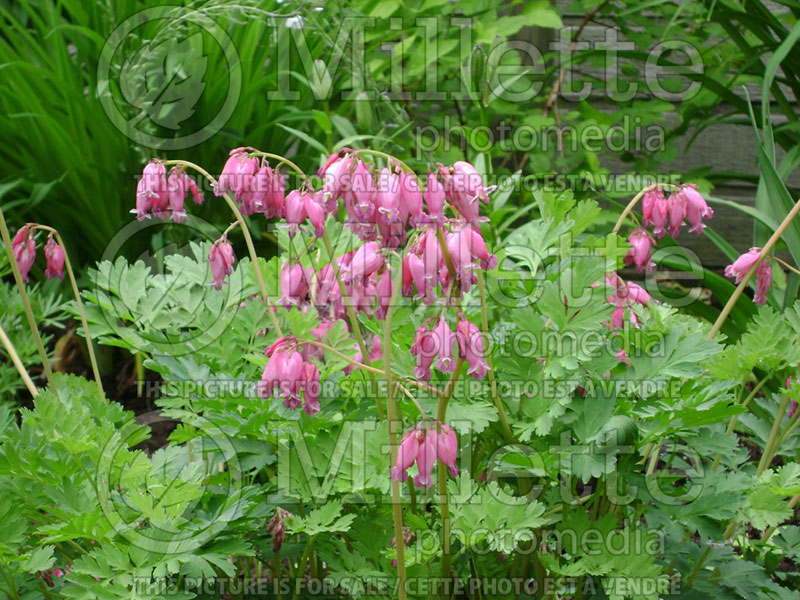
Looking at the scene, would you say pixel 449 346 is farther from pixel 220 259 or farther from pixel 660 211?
pixel 660 211

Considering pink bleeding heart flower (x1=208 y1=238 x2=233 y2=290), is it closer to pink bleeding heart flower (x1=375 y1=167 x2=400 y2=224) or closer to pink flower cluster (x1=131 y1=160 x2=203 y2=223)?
pink flower cluster (x1=131 y1=160 x2=203 y2=223)

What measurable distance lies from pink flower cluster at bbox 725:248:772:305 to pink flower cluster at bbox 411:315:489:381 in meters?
0.65

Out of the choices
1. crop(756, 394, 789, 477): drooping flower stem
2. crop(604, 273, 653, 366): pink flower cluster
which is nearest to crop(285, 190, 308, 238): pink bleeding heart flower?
crop(604, 273, 653, 366): pink flower cluster

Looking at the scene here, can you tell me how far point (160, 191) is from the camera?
1274 millimetres

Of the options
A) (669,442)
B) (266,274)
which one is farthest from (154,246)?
(669,442)

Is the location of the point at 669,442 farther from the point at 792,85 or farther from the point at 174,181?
the point at 792,85

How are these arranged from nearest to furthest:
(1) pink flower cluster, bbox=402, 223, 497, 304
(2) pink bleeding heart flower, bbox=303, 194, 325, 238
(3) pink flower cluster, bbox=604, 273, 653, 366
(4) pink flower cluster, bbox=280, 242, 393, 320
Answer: (1) pink flower cluster, bbox=402, 223, 497, 304 → (4) pink flower cluster, bbox=280, 242, 393, 320 → (2) pink bleeding heart flower, bbox=303, 194, 325, 238 → (3) pink flower cluster, bbox=604, 273, 653, 366

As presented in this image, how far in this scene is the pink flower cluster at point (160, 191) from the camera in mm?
1258

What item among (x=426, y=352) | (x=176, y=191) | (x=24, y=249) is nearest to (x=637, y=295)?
(x=426, y=352)

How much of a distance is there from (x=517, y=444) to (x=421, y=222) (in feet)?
1.51

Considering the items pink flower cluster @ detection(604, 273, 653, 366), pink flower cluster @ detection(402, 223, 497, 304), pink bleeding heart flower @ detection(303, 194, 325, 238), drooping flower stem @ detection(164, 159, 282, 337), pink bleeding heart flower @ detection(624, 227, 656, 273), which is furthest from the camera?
pink bleeding heart flower @ detection(624, 227, 656, 273)

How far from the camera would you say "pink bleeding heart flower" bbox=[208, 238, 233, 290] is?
50.6 inches

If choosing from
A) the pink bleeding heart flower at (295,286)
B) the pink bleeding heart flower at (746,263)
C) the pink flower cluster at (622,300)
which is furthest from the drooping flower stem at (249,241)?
the pink bleeding heart flower at (746,263)

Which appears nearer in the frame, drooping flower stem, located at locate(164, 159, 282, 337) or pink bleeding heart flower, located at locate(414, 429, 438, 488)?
pink bleeding heart flower, located at locate(414, 429, 438, 488)
